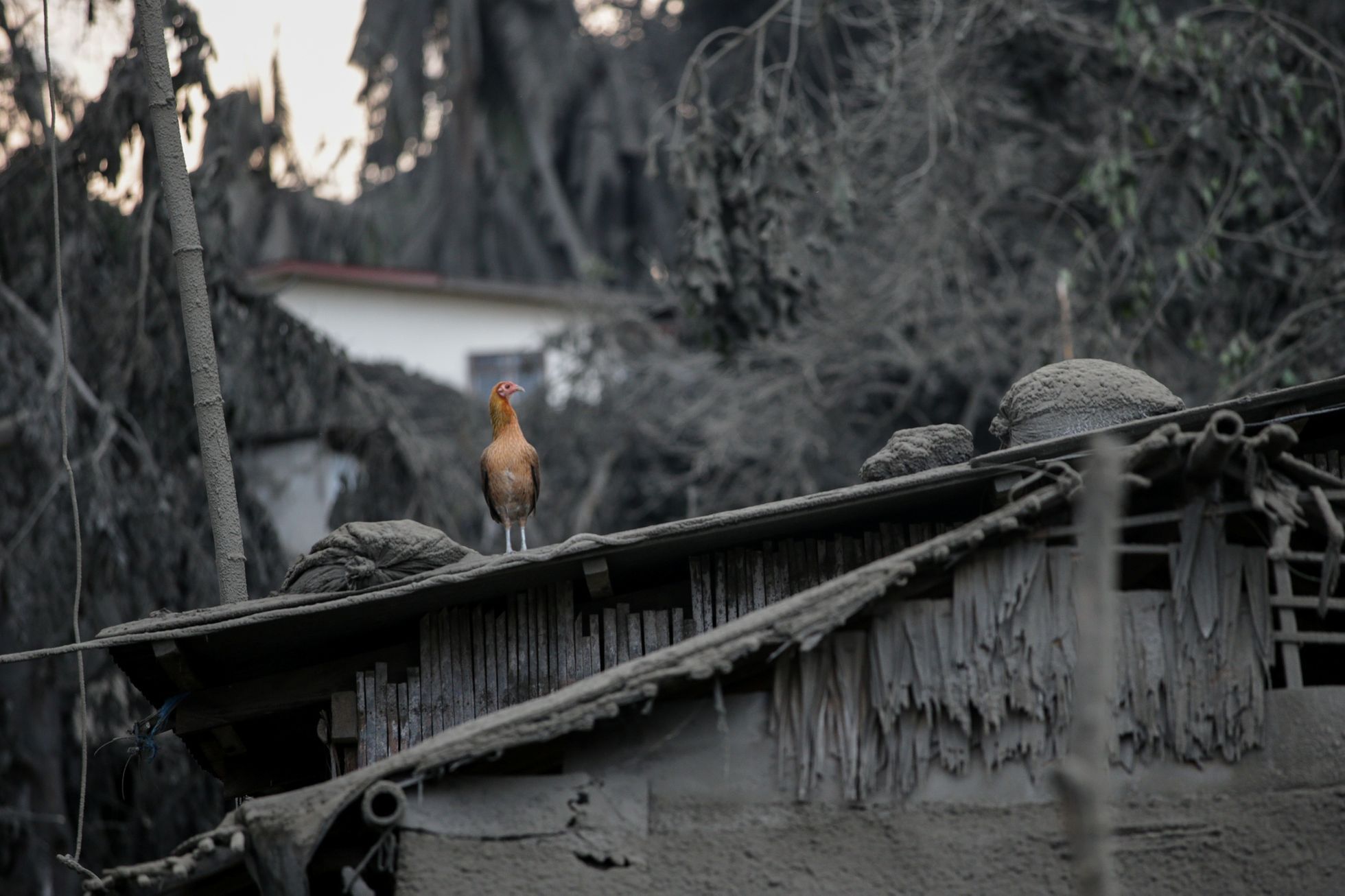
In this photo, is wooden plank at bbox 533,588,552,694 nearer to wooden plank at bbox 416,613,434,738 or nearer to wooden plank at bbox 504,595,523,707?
wooden plank at bbox 504,595,523,707

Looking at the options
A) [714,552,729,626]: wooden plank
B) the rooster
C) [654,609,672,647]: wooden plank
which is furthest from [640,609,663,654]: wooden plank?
the rooster

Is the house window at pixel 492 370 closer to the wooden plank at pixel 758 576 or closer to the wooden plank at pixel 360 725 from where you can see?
the wooden plank at pixel 360 725

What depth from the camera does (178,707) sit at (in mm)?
6934

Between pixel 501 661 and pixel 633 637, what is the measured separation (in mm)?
580

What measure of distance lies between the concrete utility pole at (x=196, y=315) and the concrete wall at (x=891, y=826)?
2632mm

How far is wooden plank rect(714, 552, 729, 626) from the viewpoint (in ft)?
22.2

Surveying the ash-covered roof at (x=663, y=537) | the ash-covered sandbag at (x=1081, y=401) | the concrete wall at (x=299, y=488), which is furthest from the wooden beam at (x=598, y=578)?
the concrete wall at (x=299, y=488)

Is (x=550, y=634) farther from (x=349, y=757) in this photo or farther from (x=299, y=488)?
(x=299, y=488)

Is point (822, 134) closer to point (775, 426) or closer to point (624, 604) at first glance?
point (775, 426)

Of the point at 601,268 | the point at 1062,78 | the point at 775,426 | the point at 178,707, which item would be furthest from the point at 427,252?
the point at 178,707

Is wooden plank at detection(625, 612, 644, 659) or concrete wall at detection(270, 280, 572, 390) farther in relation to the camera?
concrete wall at detection(270, 280, 572, 390)

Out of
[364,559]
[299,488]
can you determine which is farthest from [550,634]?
[299,488]

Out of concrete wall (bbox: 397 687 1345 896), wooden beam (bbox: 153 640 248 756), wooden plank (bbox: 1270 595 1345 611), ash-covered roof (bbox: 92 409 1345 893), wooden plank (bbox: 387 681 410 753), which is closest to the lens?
ash-covered roof (bbox: 92 409 1345 893)

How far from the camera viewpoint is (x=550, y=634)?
6.82 metres
